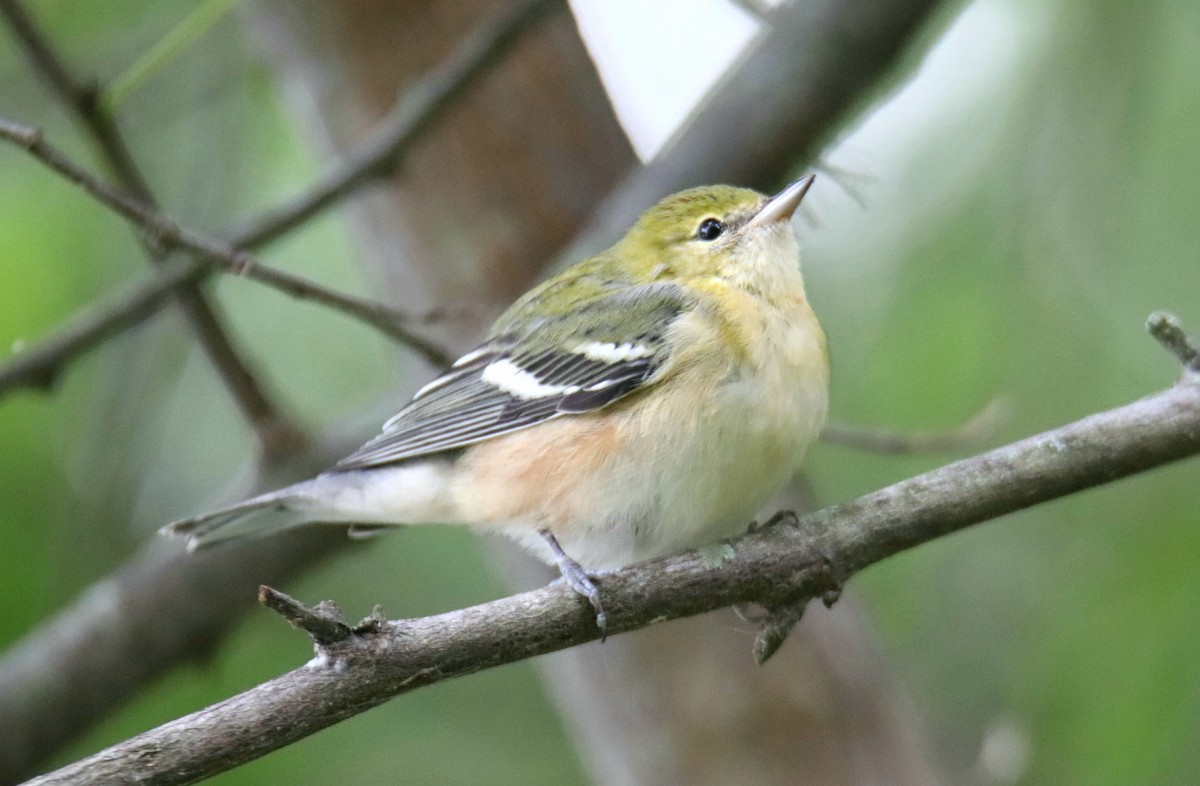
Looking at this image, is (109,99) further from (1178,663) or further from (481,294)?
(1178,663)

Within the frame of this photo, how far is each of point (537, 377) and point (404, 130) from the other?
1.04m

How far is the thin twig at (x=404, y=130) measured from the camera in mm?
4254

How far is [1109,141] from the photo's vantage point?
14.6 ft

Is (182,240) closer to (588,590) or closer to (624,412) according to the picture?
(624,412)

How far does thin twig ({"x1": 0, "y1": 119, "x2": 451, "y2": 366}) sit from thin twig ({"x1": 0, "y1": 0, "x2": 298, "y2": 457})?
114 mm

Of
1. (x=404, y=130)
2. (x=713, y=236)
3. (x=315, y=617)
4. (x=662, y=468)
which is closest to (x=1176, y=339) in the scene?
(x=662, y=468)

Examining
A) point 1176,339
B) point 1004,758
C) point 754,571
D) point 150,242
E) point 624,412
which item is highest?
Answer: point 150,242

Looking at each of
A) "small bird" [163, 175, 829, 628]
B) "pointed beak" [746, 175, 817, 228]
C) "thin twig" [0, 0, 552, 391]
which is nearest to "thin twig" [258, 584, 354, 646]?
"small bird" [163, 175, 829, 628]

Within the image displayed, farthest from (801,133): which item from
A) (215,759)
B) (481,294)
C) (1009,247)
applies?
(215,759)

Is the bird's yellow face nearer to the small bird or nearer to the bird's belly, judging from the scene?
the small bird

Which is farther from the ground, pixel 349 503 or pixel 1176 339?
pixel 349 503

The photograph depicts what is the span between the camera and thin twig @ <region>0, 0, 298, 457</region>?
3.83 m

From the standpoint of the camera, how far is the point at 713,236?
4203mm

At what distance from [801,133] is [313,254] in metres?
3.37
